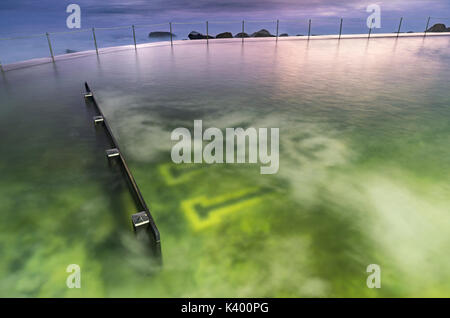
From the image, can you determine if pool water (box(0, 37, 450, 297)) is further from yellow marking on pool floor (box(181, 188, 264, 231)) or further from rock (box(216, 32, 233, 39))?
rock (box(216, 32, 233, 39))

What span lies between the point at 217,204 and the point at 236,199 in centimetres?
17

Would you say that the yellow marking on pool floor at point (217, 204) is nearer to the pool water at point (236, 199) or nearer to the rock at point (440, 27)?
the pool water at point (236, 199)

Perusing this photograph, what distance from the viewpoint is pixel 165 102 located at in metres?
4.50

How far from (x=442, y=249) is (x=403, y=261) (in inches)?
12.9

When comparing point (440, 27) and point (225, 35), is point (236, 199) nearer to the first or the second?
point (225, 35)

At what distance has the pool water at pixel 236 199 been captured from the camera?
5.08 ft

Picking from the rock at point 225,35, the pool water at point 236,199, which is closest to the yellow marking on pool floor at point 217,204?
the pool water at point 236,199

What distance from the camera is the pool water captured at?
1550 mm

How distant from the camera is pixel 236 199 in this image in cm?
220

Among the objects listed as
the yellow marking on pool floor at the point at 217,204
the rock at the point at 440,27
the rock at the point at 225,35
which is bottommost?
the yellow marking on pool floor at the point at 217,204

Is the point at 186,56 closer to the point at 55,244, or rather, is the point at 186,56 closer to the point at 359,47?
the point at 359,47

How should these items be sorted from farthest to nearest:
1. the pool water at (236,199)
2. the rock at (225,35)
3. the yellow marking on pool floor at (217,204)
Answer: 1. the rock at (225,35)
2. the yellow marking on pool floor at (217,204)
3. the pool water at (236,199)

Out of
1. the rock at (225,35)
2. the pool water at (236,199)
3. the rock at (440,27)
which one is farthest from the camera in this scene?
the rock at (440,27)

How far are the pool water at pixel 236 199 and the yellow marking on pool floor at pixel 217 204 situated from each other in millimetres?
13
